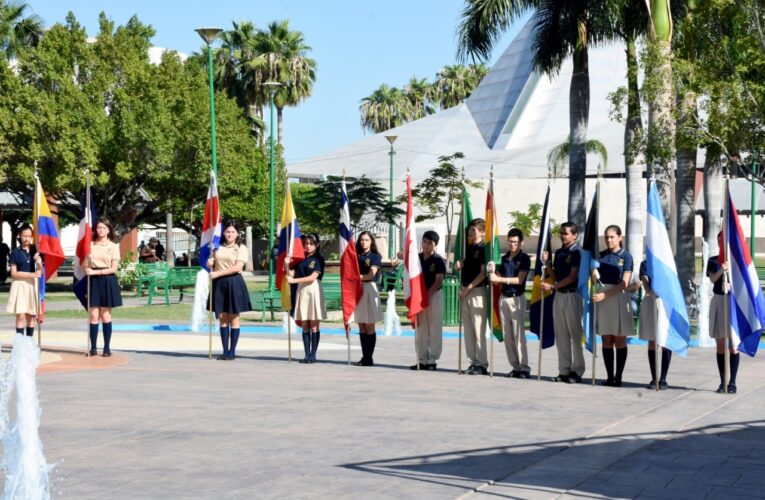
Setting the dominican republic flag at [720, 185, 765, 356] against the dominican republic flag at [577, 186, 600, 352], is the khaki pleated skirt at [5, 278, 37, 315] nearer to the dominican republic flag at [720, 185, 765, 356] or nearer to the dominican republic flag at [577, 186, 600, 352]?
the dominican republic flag at [577, 186, 600, 352]

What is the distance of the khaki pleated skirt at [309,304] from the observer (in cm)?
1559

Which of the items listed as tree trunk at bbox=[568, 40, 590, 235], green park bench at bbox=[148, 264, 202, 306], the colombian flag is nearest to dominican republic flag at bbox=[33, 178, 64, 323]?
the colombian flag

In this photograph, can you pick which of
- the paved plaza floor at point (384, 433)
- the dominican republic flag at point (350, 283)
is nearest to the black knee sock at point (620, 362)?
the paved plaza floor at point (384, 433)

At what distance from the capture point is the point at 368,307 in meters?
15.4

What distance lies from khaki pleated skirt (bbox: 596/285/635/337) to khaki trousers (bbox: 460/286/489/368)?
5.39 feet

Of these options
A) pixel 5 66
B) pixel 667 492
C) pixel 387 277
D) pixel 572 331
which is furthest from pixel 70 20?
pixel 667 492

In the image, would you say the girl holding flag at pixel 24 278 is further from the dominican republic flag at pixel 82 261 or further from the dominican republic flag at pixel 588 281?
the dominican republic flag at pixel 588 281

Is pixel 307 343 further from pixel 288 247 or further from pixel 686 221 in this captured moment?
pixel 686 221

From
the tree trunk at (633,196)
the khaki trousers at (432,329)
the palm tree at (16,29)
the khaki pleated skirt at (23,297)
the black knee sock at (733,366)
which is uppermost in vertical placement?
the palm tree at (16,29)

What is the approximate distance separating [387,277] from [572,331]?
17.6m

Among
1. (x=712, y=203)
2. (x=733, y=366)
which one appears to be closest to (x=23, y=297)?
(x=733, y=366)

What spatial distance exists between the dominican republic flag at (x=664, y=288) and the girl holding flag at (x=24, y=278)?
7863 mm

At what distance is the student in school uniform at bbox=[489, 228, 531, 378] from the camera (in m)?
14.1

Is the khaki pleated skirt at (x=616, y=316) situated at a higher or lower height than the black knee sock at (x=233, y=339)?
higher
